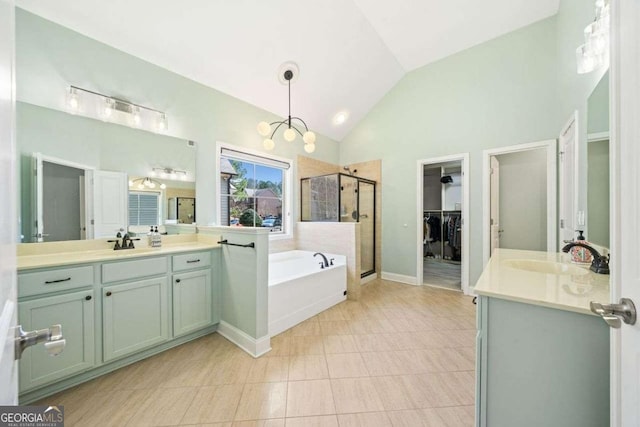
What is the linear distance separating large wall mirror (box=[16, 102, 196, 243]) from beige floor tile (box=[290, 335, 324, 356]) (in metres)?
1.72

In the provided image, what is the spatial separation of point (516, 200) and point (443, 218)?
1.89 metres

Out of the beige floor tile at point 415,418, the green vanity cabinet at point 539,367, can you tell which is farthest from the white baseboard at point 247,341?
the green vanity cabinet at point 539,367

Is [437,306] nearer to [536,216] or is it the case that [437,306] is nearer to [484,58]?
[536,216]

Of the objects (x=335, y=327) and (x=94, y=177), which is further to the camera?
(x=335, y=327)

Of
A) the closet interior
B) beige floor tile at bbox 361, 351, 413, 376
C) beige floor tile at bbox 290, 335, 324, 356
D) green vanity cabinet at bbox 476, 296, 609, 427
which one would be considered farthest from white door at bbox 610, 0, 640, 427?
the closet interior

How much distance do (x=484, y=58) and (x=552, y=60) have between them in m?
0.80

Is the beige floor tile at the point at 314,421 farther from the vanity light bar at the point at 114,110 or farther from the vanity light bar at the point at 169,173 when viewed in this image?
the vanity light bar at the point at 114,110

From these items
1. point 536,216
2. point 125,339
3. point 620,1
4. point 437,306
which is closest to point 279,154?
point 125,339

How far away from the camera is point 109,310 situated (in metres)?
1.79

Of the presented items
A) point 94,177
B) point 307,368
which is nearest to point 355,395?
point 307,368

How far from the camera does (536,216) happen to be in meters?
3.89

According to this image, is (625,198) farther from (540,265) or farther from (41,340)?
(41,340)

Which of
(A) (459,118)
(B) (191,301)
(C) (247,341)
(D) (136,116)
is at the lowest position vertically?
(C) (247,341)

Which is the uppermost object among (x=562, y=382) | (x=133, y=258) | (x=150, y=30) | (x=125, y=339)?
(x=150, y=30)
